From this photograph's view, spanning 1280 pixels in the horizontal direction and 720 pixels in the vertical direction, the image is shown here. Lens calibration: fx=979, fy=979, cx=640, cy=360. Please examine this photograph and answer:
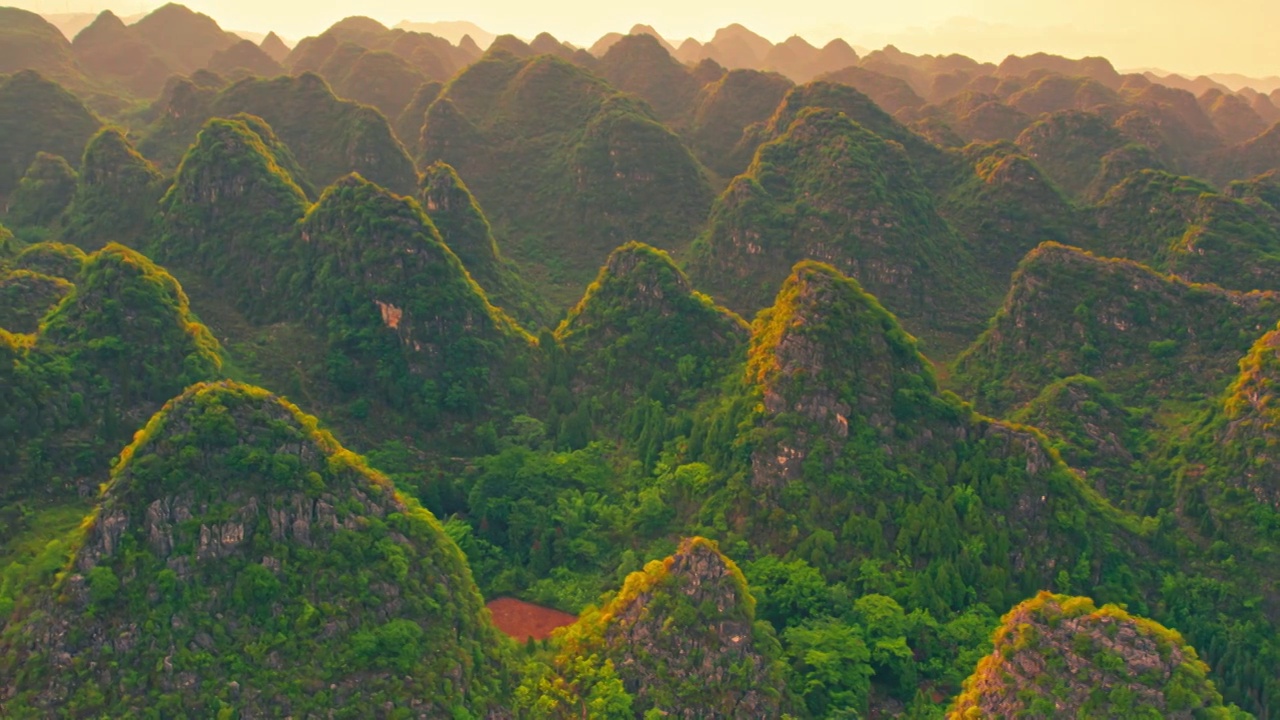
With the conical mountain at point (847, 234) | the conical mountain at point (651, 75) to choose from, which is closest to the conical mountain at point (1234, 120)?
the conical mountain at point (651, 75)

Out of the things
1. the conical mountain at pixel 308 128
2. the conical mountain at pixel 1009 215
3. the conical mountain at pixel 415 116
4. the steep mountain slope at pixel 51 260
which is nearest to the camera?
the steep mountain slope at pixel 51 260

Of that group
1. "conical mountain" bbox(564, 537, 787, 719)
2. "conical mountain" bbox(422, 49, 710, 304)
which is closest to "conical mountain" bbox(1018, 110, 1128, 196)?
"conical mountain" bbox(422, 49, 710, 304)

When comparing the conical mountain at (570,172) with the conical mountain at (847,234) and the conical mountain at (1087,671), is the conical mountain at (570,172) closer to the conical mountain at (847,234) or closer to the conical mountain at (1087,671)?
the conical mountain at (847,234)

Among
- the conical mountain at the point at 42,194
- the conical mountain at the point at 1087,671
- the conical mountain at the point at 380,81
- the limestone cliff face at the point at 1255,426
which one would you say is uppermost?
the conical mountain at the point at 380,81

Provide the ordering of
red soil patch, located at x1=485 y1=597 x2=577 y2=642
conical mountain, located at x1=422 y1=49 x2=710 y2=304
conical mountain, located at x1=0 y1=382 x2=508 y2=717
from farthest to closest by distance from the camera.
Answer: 1. conical mountain, located at x1=422 y1=49 x2=710 y2=304
2. red soil patch, located at x1=485 y1=597 x2=577 y2=642
3. conical mountain, located at x1=0 y1=382 x2=508 y2=717

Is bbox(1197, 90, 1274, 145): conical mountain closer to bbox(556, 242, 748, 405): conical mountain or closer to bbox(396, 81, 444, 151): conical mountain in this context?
bbox(396, 81, 444, 151): conical mountain

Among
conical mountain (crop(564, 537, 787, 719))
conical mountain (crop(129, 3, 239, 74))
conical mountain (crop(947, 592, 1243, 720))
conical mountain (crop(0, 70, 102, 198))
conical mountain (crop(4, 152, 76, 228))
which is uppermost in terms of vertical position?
conical mountain (crop(129, 3, 239, 74))

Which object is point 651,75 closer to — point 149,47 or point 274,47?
point 149,47

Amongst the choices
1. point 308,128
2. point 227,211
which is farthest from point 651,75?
point 227,211
